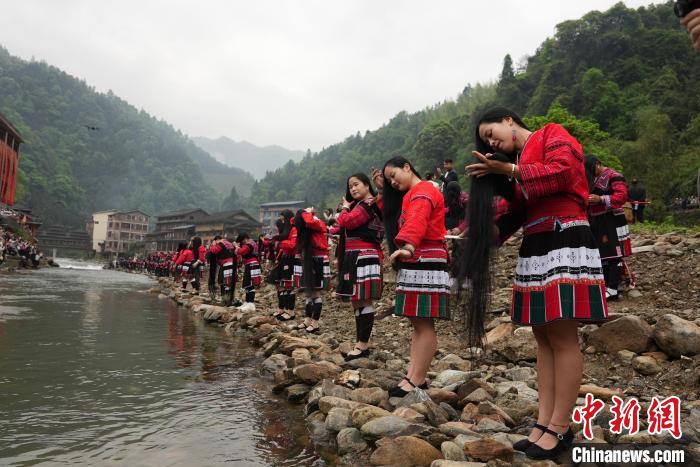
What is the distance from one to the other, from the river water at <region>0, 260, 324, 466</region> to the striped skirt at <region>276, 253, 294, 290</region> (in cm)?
214

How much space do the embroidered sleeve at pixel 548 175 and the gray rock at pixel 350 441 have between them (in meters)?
1.73

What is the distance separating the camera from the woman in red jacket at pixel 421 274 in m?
3.44

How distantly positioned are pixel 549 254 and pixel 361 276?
273 centimetres

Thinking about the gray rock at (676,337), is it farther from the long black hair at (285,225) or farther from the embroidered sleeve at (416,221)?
the long black hair at (285,225)

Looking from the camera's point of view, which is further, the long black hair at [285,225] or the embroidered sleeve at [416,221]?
the long black hair at [285,225]

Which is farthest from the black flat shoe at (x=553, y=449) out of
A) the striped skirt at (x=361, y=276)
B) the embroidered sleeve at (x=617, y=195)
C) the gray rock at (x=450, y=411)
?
the embroidered sleeve at (x=617, y=195)

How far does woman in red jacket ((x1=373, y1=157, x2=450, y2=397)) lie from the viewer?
3441 mm

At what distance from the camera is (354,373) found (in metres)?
3.89

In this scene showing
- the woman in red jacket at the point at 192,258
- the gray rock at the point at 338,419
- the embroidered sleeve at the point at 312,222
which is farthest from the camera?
the woman in red jacket at the point at 192,258

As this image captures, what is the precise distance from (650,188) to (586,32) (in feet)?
99.2

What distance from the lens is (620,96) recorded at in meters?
40.9

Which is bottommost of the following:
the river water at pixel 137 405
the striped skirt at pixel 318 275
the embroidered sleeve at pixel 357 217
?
the river water at pixel 137 405

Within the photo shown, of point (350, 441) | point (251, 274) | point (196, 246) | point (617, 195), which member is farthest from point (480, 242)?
point (196, 246)

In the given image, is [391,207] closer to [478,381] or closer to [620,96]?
[478,381]
